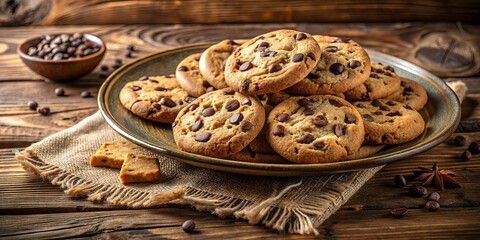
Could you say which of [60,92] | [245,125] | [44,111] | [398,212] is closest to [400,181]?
[398,212]

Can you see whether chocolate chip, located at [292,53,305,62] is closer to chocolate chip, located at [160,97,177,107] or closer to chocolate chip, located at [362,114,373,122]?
chocolate chip, located at [362,114,373,122]

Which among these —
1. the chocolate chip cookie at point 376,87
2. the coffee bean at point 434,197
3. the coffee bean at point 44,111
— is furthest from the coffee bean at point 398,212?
the coffee bean at point 44,111

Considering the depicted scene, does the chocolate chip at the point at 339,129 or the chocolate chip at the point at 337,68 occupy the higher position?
the chocolate chip at the point at 337,68

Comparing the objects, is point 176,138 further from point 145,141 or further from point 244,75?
point 244,75

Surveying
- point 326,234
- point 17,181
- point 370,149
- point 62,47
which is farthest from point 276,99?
point 62,47

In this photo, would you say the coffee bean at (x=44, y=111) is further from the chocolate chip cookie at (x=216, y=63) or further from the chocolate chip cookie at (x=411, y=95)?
the chocolate chip cookie at (x=411, y=95)

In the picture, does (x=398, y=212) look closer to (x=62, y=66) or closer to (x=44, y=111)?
(x=44, y=111)
